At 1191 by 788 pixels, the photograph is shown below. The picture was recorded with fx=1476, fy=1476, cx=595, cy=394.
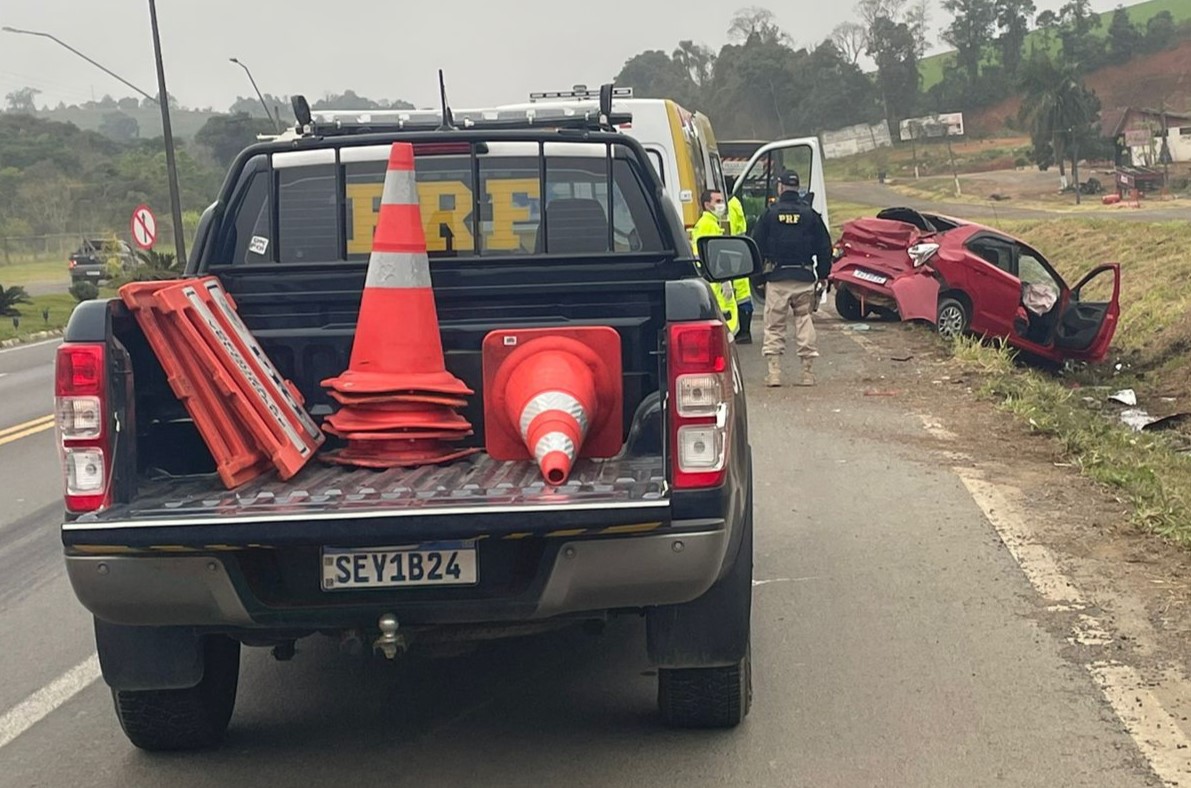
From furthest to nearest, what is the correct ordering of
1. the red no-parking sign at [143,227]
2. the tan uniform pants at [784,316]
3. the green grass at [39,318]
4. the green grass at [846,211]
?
the green grass at [846,211]
the red no-parking sign at [143,227]
the green grass at [39,318]
the tan uniform pants at [784,316]

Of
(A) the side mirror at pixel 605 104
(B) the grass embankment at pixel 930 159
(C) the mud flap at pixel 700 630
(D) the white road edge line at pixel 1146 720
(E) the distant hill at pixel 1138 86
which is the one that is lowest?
(D) the white road edge line at pixel 1146 720

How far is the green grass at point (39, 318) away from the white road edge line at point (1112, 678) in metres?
21.3

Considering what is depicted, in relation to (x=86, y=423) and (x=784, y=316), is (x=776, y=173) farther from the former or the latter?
(x=86, y=423)

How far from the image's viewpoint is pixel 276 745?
5008 millimetres

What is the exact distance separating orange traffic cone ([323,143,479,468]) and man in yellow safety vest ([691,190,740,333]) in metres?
8.48

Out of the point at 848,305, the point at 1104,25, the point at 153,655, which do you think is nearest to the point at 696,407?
the point at 153,655

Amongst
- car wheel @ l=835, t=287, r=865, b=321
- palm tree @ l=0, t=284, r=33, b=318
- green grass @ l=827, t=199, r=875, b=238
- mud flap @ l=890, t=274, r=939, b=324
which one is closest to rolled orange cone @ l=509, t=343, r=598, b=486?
mud flap @ l=890, t=274, r=939, b=324

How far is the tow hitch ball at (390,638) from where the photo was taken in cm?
428

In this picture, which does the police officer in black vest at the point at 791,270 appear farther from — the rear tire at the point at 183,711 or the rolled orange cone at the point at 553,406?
the rear tire at the point at 183,711

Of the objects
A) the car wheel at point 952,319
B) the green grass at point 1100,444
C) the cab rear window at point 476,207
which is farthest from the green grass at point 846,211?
the cab rear window at point 476,207

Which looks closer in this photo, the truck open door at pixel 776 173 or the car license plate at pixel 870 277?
the car license plate at pixel 870 277

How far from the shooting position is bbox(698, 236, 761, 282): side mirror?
6.20m

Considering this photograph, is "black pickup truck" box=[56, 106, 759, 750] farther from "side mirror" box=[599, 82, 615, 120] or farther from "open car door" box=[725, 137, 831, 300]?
"open car door" box=[725, 137, 831, 300]

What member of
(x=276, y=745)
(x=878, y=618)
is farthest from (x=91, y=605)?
(x=878, y=618)
